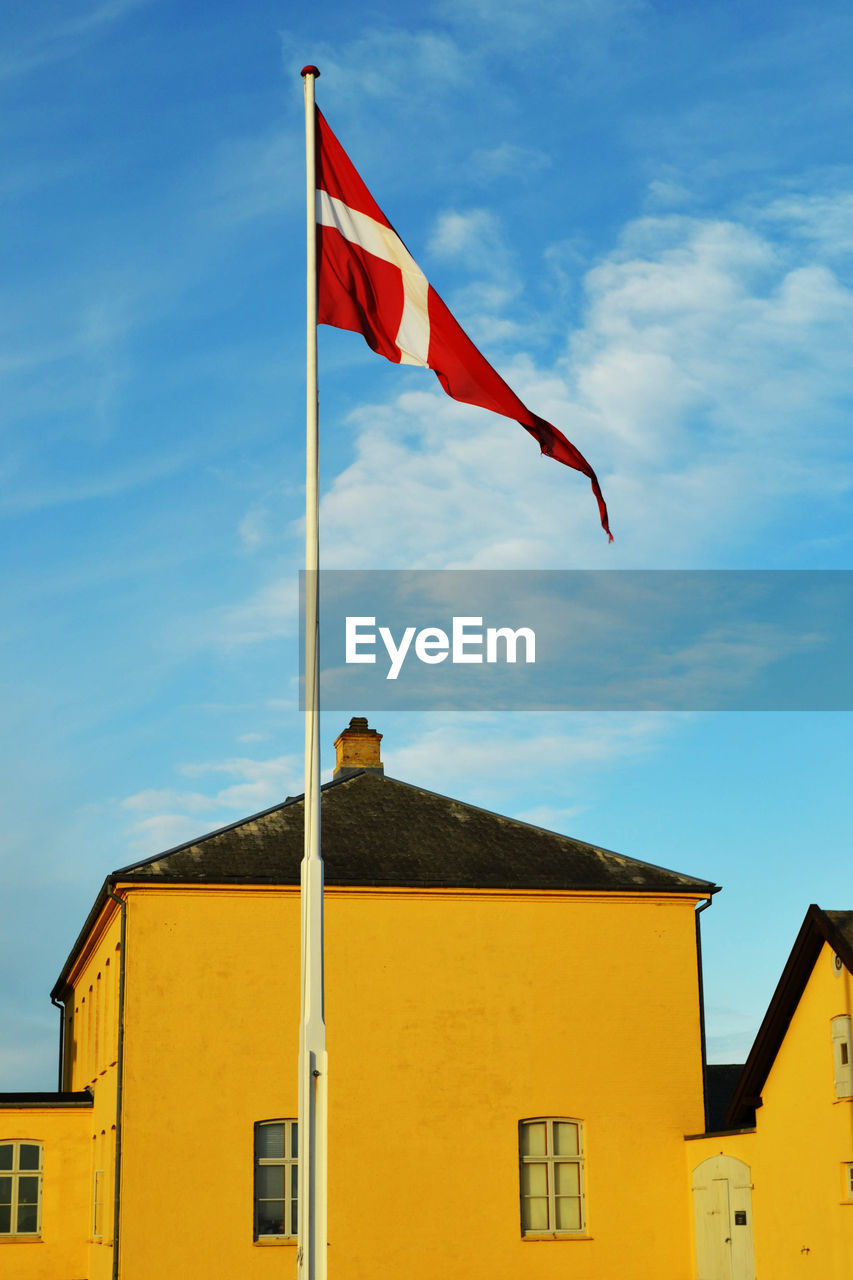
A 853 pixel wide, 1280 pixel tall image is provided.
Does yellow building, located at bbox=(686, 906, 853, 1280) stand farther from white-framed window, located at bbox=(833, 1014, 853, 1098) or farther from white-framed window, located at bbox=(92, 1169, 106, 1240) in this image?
white-framed window, located at bbox=(92, 1169, 106, 1240)

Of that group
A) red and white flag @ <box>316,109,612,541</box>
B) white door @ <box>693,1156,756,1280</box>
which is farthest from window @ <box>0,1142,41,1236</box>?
red and white flag @ <box>316,109,612,541</box>

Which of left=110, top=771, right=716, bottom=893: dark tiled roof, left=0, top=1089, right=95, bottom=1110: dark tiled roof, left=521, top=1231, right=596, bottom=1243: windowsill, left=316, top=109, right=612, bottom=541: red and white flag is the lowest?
left=521, top=1231, right=596, bottom=1243: windowsill

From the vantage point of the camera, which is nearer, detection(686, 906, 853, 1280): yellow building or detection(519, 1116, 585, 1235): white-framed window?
detection(686, 906, 853, 1280): yellow building

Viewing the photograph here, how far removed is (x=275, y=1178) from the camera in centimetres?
2600

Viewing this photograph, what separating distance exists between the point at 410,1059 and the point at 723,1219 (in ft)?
19.7

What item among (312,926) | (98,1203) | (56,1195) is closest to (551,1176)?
(98,1203)

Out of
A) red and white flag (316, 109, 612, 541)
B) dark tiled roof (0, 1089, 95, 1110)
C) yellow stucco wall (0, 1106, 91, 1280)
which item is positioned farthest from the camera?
dark tiled roof (0, 1089, 95, 1110)

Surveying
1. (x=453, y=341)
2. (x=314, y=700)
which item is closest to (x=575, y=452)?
(x=453, y=341)

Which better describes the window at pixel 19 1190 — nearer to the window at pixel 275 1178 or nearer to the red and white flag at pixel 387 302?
the window at pixel 275 1178

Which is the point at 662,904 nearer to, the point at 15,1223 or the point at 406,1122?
the point at 406,1122

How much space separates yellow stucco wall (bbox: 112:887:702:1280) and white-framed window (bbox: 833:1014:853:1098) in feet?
21.9

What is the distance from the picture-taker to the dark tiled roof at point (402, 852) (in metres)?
27.5

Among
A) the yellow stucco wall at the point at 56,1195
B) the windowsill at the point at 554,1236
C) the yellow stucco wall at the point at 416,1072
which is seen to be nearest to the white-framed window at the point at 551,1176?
the windowsill at the point at 554,1236

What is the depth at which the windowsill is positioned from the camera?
26594mm
